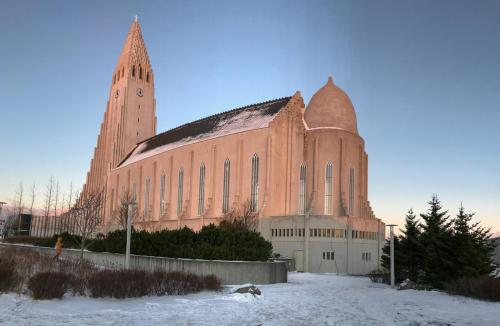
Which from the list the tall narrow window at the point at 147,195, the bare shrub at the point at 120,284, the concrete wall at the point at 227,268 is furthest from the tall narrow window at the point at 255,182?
the bare shrub at the point at 120,284

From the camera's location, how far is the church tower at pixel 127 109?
87.4 metres

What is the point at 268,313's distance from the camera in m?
14.2

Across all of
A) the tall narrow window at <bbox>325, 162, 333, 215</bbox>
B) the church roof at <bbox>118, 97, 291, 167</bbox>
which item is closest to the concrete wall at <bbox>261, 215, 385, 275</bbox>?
the tall narrow window at <bbox>325, 162, 333, 215</bbox>

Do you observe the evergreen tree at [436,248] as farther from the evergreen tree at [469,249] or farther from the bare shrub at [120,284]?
the bare shrub at [120,284]

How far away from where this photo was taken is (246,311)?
14305 mm

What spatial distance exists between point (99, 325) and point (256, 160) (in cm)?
4185

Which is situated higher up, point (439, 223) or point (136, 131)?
point (136, 131)

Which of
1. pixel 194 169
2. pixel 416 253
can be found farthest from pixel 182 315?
pixel 194 169

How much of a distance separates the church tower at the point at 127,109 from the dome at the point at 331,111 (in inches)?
1612

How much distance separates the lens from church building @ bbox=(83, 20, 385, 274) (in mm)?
46469

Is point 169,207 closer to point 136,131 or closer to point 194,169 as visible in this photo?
point 194,169

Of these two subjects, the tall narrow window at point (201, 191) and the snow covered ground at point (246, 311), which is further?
the tall narrow window at point (201, 191)

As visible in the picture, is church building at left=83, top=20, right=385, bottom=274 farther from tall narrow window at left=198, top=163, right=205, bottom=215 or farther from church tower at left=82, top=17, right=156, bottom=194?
church tower at left=82, top=17, right=156, bottom=194

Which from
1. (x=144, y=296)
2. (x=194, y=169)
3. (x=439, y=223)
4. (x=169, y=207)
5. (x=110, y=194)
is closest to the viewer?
(x=144, y=296)
